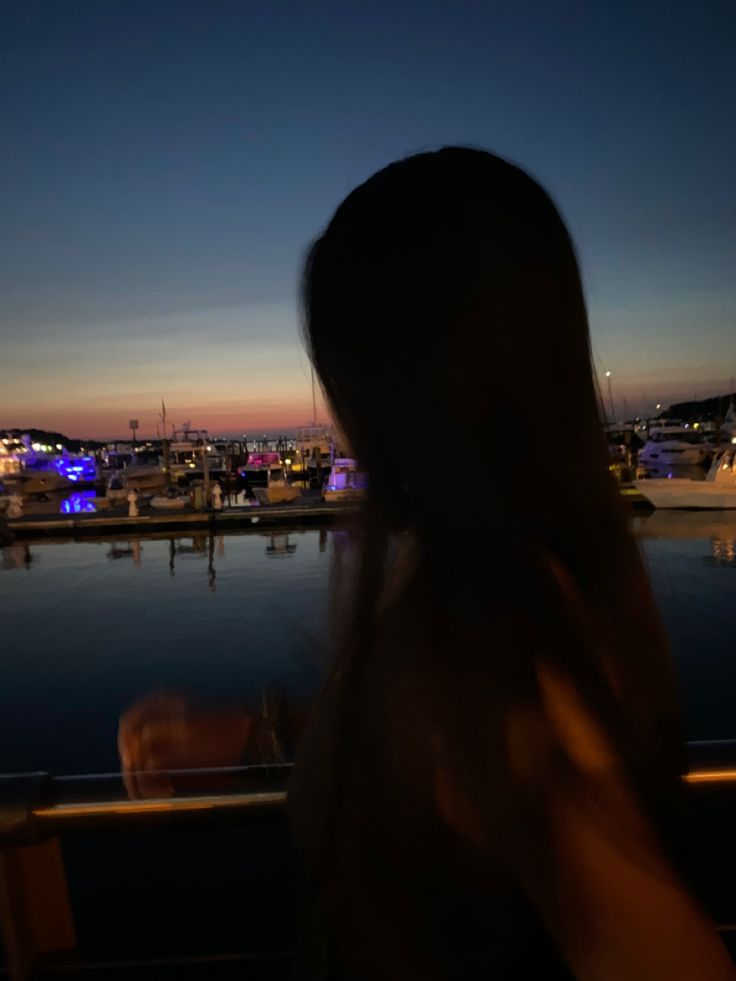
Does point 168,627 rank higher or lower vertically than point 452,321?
lower

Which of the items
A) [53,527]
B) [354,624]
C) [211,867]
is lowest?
[211,867]

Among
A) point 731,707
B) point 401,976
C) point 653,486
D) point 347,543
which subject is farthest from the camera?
point 653,486

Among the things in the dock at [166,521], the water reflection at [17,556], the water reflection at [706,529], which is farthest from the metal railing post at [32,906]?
the dock at [166,521]

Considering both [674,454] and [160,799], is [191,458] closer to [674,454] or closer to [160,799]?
[674,454]

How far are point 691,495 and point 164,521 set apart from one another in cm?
1621

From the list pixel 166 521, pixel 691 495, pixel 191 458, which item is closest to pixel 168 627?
pixel 166 521

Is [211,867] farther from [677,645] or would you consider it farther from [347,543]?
[677,645]

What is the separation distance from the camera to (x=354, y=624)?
0.79 m

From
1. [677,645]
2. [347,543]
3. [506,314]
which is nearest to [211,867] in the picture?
[347,543]

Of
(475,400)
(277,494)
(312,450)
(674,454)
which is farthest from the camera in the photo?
(312,450)

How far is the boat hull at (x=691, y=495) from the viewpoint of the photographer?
2189cm

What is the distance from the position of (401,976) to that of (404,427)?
567mm

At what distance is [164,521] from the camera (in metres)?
20.4

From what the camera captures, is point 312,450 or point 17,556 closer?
point 17,556
